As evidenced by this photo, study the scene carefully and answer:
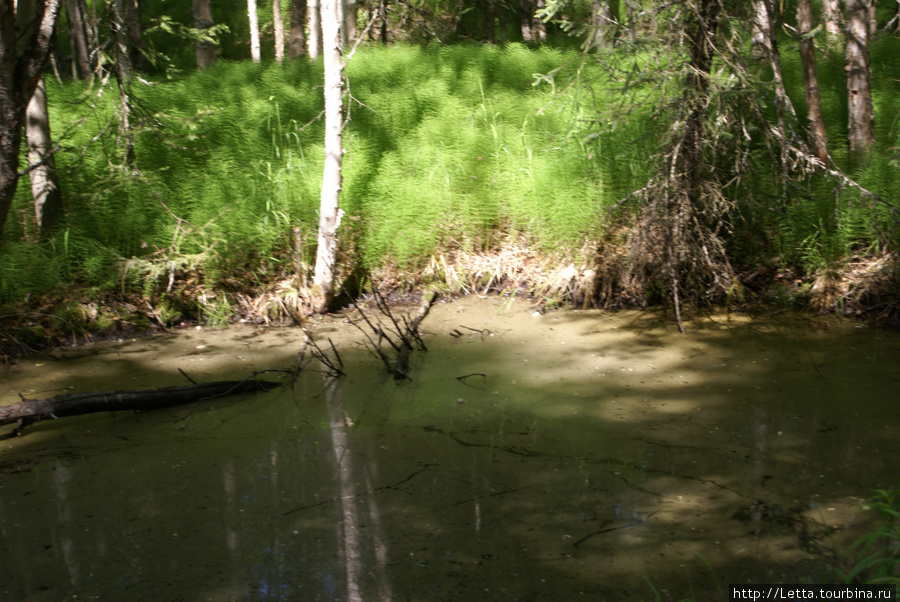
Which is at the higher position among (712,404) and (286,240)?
(286,240)

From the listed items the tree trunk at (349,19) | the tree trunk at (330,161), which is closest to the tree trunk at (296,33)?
the tree trunk at (349,19)

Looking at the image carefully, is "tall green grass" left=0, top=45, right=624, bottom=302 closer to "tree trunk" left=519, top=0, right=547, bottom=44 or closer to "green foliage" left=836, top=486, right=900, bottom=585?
"green foliage" left=836, top=486, right=900, bottom=585

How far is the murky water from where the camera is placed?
3.14 metres

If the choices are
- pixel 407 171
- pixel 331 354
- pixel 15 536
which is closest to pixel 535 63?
pixel 407 171

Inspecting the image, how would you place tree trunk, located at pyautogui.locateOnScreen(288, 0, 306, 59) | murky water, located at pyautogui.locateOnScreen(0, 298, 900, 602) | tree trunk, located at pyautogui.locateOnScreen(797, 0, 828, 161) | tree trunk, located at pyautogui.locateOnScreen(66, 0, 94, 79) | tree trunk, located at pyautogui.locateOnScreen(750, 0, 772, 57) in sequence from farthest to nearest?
tree trunk, located at pyautogui.locateOnScreen(288, 0, 306, 59) → tree trunk, located at pyautogui.locateOnScreen(66, 0, 94, 79) → tree trunk, located at pyautogui.locateOnScreen(797, 0, 828, 161) → tree trunk, located at pyautogui.locateOnScreen(750, 0, 772, 57) → murky water, located at pyautogui.locateOnScreen(0, 298, 900, 602)

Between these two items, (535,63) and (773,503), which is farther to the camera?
(535,63)

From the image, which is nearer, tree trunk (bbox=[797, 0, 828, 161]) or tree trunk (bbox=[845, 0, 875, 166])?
tree trunk (bbox=[845, 0, 875, 166])

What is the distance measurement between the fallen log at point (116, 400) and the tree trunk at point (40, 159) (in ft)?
9.27

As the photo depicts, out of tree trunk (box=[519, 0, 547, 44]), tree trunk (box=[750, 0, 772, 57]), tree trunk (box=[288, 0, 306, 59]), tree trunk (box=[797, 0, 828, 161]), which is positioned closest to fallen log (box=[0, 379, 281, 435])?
tree trunk (box=[750, 0, 772, 57])

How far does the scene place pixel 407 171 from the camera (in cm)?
786

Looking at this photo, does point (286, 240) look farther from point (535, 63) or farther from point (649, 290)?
point (535, 63)

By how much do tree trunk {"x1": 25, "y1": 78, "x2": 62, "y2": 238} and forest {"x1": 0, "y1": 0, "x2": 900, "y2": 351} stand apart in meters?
0.02

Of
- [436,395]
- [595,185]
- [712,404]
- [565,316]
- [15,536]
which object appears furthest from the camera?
[595,185]

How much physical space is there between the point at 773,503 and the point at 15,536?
148 inches
